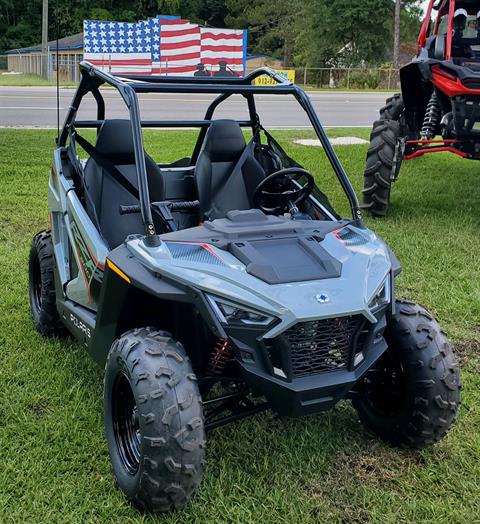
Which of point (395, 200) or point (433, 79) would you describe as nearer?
point (433, 79)

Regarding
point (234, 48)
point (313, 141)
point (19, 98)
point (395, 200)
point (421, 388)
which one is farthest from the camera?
point (234, 48)

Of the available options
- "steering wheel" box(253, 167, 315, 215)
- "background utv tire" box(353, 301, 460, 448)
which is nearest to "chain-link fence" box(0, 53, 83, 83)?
"steering wheel" box(253, 167, 315, 215)

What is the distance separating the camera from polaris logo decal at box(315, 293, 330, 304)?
7.70ft

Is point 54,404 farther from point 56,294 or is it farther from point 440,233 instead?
point 440,233

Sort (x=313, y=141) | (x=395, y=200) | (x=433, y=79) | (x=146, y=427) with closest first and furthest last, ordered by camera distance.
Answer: (x=146, y=427) → (x=433, y=79) → (x=395, y=200) → (x=313, y=141)

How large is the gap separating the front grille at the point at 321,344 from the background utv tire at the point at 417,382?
42 centimetres

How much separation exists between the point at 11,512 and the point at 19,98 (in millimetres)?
18319

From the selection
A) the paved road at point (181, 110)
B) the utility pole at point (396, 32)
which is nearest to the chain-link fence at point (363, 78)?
the utility pole at point (396, 32)

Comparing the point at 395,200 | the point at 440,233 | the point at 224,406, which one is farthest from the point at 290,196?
the point at 395,200

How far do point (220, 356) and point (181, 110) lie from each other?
1402 centimetres

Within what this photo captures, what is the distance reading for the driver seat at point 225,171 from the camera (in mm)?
3830

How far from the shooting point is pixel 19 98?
63.2ft

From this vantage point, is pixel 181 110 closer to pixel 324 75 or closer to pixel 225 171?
pixel 225 171

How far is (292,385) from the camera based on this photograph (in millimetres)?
2355
